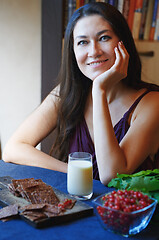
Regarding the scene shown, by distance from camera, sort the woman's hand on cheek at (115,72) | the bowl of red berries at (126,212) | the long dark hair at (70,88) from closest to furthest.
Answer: the bowl of red berries at (126,212) → the woman's hand on cheek at (115,72) → the long dark hair at (70,88)

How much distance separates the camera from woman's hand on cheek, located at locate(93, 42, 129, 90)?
1.47 metres

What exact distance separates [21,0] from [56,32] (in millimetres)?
380

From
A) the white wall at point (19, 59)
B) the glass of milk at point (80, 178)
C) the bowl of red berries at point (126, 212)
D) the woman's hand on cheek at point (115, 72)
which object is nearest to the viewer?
the bowl of red berries at point (126, 212)

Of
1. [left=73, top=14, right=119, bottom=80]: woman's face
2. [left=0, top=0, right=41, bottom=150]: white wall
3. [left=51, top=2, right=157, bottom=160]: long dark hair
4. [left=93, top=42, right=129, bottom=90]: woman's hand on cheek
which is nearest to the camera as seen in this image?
[left=93, top=42, right=129, bottom=90]: woman's hand on cheek

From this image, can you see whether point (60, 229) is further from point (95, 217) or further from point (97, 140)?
point (97, 140)

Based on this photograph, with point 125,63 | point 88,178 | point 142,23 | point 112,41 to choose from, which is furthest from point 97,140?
point 142,23

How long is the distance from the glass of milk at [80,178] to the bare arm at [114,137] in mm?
168

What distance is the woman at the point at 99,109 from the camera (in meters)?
1.36

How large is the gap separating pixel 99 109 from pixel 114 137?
0.46 feet

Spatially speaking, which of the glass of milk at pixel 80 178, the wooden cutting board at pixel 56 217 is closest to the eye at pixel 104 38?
the glass of milk at pixel 80 178

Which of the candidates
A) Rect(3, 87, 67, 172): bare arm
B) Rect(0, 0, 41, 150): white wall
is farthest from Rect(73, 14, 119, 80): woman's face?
Rect(0, 0, 41, 150): white wall

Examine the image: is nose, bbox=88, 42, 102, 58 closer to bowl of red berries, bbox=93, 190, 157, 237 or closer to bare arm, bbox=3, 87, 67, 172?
bare arm, bbox=3, 87, 67, 172

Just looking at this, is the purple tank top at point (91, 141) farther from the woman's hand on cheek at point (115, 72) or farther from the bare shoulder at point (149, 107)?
the woman's hand on cheek at point (115, 72)

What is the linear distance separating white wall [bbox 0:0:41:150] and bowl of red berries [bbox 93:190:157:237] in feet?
5.84
